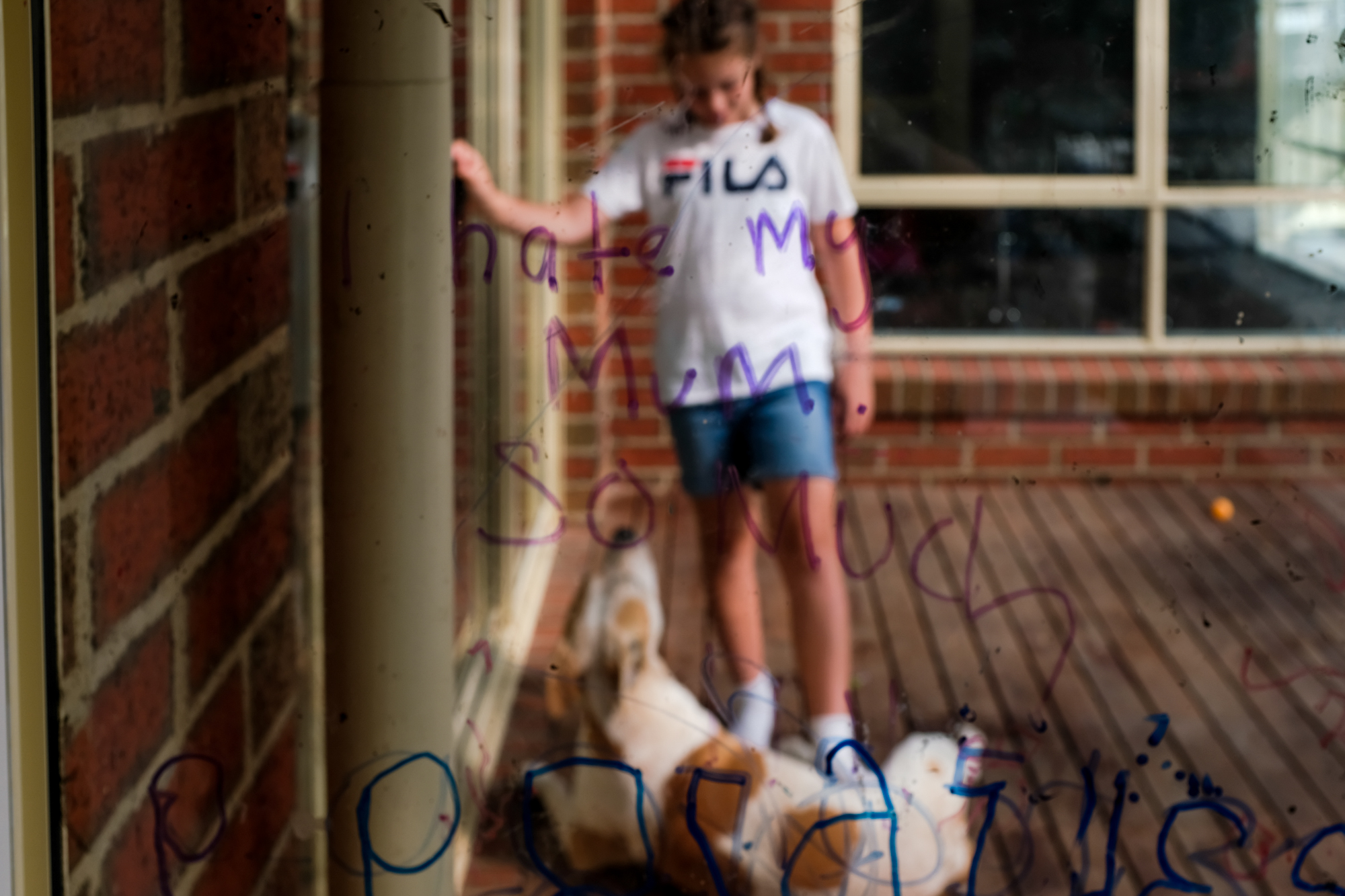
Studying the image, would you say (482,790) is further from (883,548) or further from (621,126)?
(621,126)

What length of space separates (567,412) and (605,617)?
143 millimetres

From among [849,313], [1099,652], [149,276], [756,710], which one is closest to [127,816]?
[149,276]

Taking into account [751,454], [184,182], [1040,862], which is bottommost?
[1040,862]

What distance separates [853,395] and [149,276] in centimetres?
41

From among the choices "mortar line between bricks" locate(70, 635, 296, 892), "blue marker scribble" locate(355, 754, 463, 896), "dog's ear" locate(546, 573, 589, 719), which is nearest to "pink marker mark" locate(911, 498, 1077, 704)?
"dog's ear" locate(546, 573, 589, 719)

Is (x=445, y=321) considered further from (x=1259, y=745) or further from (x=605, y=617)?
(x=1259, y=745)

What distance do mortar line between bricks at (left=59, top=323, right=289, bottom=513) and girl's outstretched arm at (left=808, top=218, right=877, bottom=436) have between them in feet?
1.15

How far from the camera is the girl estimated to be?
0.85 metres

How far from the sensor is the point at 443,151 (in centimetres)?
86

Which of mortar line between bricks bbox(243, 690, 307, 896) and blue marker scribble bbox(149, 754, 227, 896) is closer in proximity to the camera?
blue marker scribble bbox(149, 754, 227, 896)

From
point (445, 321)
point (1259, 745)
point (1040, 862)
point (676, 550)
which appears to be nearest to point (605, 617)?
point (676, 550)

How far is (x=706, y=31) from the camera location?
85 centimetres

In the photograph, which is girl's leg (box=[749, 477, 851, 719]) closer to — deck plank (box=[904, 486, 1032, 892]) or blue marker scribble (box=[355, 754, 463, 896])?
deck plank (box=[904, 486, 1032, 892])

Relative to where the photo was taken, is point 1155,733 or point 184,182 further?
point 1155,733
